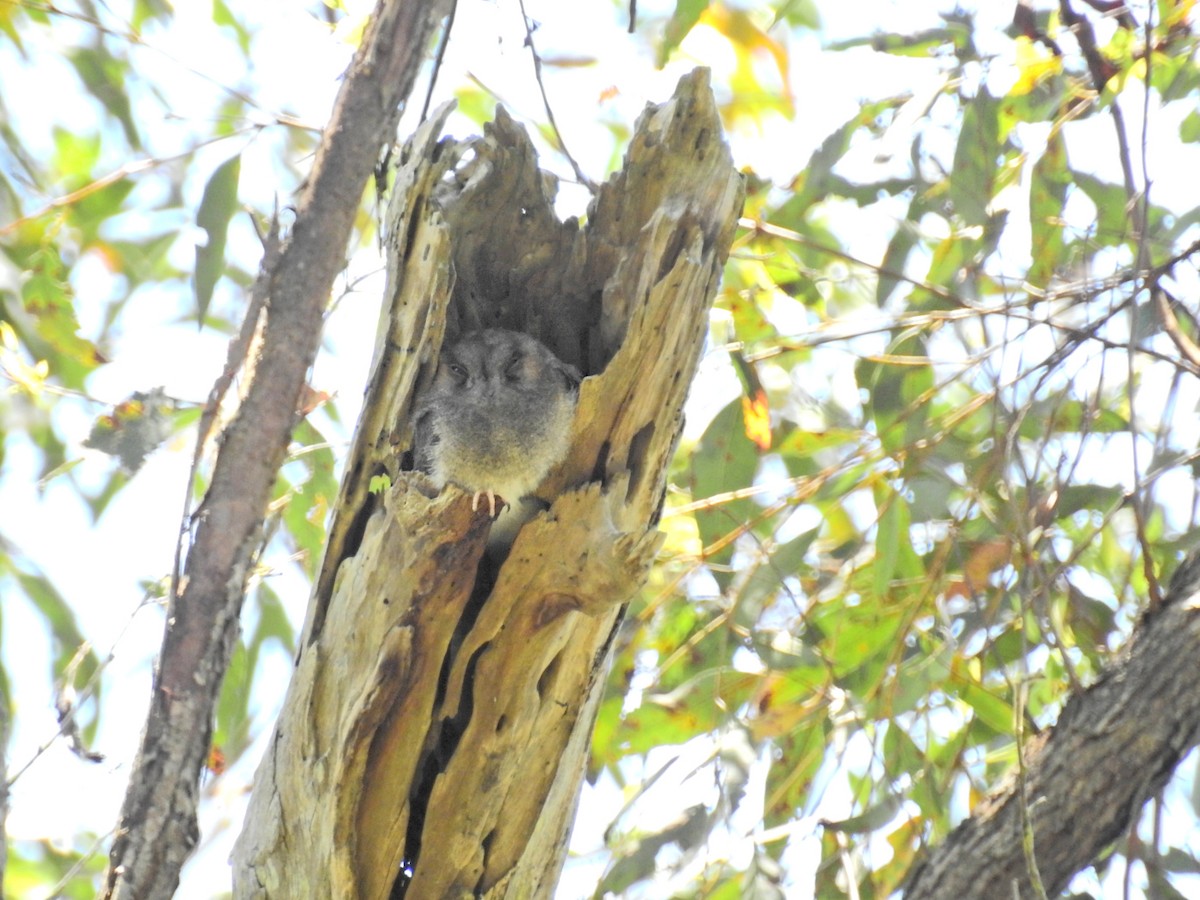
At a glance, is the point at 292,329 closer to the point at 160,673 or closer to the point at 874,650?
the point at 160,673

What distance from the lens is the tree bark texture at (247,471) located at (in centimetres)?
235

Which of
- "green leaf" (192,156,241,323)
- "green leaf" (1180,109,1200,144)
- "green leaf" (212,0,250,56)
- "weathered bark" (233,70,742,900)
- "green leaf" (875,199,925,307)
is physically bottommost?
"weathered bark" (233,70,742,900)

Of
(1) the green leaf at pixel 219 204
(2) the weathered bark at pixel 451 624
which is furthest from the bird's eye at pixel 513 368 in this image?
(1) the green leaf at pixel 219 204

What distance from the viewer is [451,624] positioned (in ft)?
6.58

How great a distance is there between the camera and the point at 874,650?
11.1ft

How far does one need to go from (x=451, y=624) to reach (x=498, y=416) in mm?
500

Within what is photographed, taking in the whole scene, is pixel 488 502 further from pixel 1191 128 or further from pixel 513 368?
pixel 1191 128

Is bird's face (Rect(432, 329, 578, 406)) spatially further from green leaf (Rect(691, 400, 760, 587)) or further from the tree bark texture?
green leaf (Rect(691, 400, 760, 587))

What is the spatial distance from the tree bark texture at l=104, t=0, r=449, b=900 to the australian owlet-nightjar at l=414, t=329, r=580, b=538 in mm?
415

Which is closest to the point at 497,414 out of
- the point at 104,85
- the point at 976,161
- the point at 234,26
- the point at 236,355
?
the point at 236,355

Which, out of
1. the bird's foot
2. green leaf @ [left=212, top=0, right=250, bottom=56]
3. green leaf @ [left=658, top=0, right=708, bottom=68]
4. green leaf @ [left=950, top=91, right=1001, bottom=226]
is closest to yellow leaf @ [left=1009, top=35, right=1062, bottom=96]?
green leaf @ [left=950, top=91, right=1001, bottom=226]

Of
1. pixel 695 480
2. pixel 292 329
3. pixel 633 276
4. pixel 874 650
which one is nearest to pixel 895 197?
pixel 695 480

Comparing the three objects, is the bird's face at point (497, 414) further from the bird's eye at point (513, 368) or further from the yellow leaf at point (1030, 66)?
the yellow leaf at point (1030, 66)

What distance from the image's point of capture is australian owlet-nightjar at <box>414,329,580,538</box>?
7.50ft
